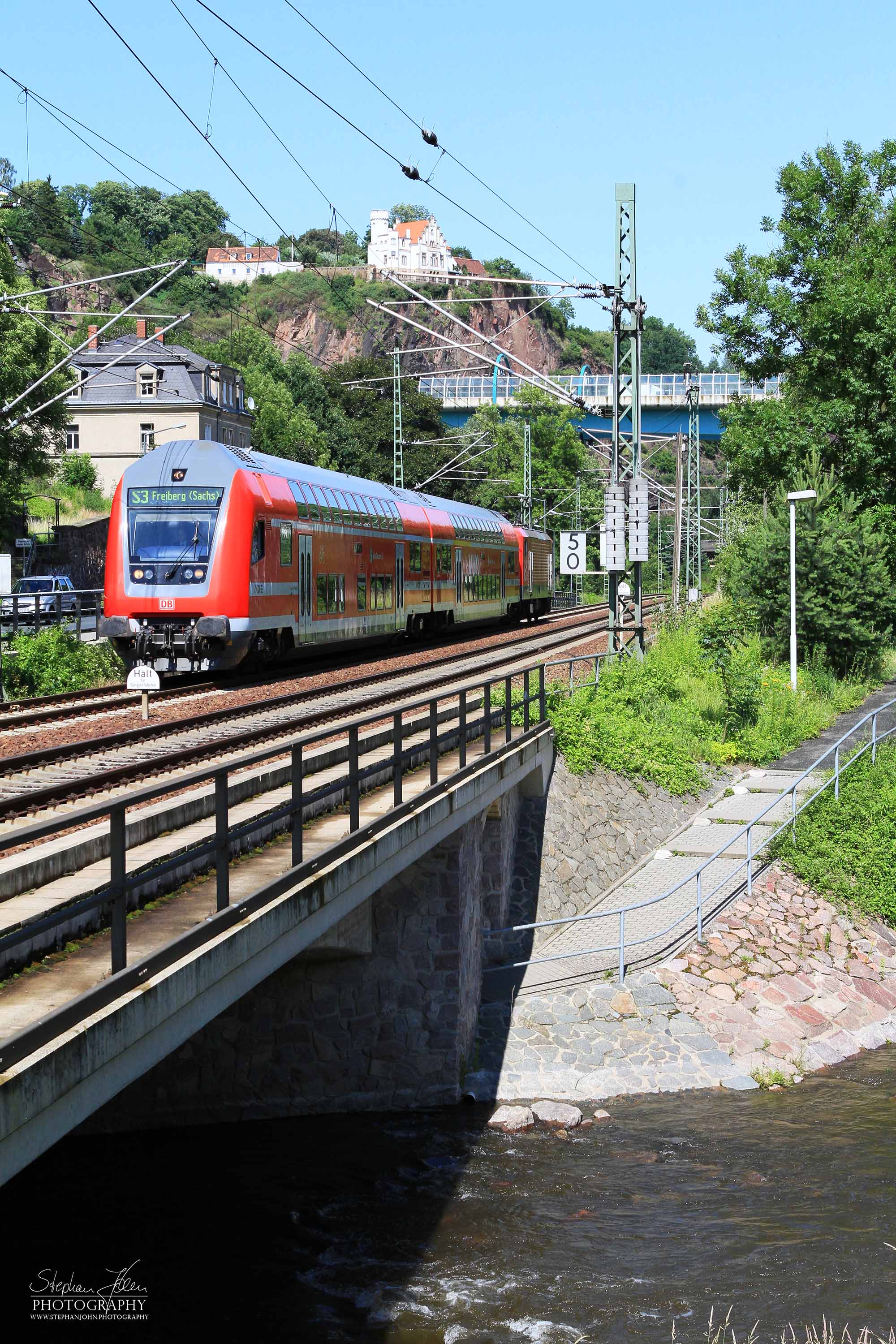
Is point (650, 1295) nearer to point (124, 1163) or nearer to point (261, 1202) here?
point (261, 1202)

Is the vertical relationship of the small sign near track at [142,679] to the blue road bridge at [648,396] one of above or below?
below

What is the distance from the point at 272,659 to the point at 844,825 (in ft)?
31.8

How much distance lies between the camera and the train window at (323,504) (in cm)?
2636

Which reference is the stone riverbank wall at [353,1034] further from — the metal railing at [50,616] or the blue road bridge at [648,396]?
the blue road bridge at [648,396]

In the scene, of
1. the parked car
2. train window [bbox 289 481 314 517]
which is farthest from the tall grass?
the parked car

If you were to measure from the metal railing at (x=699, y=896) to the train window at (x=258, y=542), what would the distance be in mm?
5544

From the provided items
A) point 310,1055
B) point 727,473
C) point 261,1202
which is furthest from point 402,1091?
point 727,473

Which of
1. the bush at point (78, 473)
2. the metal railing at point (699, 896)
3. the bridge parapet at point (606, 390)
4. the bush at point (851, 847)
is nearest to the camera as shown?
the metal railing at point (699, 896)

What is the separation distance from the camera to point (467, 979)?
659 inches

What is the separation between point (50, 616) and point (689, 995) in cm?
1609

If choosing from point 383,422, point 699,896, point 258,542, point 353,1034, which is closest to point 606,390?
point 383,422

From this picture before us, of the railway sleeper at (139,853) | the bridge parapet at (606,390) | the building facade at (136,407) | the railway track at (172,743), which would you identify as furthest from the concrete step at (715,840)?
the bridge parapet at (606,390)

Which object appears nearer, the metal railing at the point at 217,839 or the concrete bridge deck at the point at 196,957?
the concrete bridge deck at the point at 196,957

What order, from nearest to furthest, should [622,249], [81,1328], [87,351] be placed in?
[81,1328]
[622,249]
[87,351]
